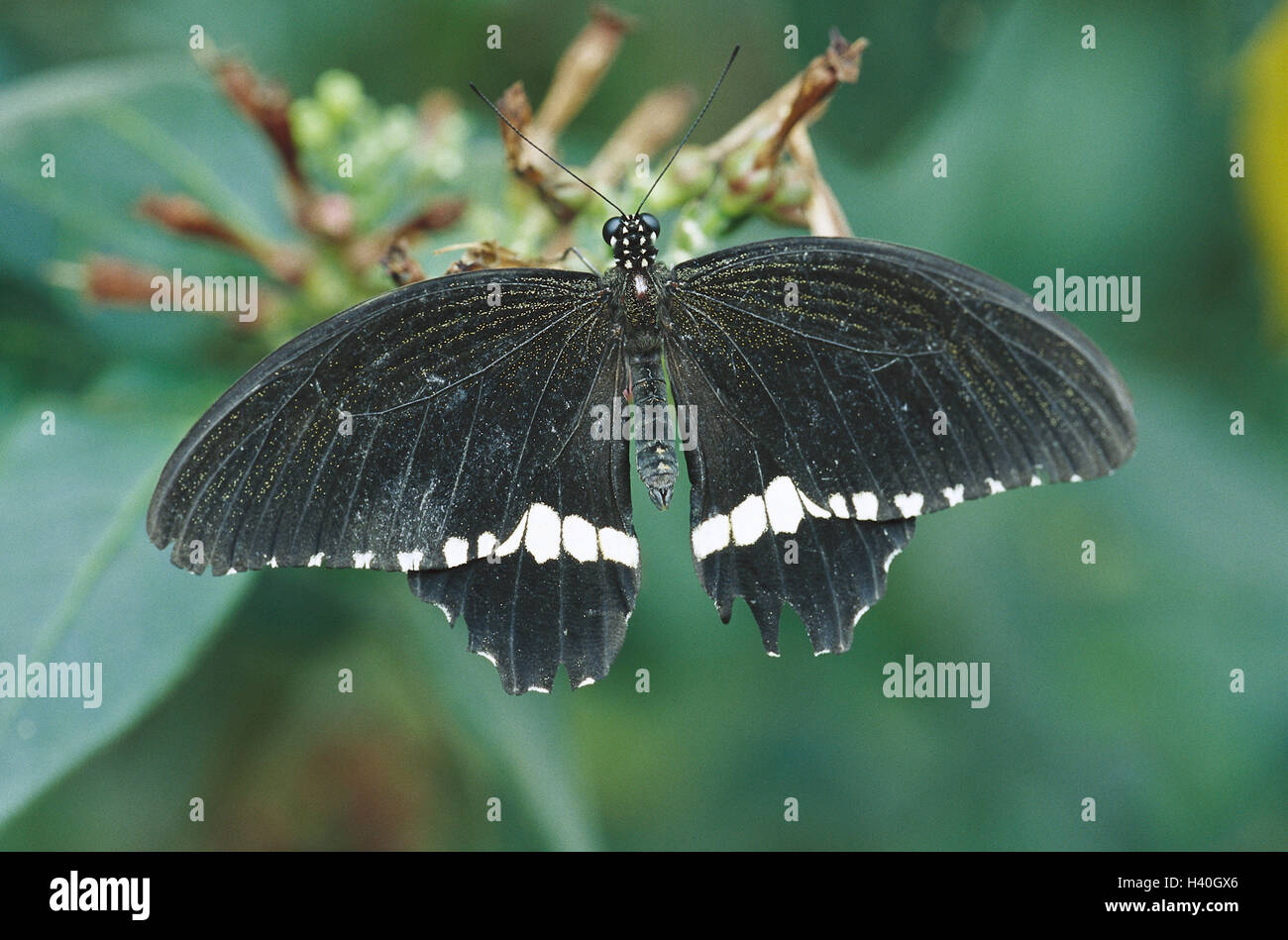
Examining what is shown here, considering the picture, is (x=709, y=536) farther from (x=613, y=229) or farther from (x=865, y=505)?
(x=613, y=229)

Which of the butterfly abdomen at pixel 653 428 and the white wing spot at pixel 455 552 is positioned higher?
the butterfly abdomen at pixel 653 428

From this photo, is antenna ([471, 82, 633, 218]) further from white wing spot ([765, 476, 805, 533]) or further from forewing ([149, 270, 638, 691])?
white wing spot ([765, 476, 805, 533])

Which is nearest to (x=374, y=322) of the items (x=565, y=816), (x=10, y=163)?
(x=10, y=163)

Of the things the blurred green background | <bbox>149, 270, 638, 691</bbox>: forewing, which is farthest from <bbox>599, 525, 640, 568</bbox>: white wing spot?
the blurred green background

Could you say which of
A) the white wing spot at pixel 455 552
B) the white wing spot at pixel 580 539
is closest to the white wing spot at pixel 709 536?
the white wing spot at pixel 580 539

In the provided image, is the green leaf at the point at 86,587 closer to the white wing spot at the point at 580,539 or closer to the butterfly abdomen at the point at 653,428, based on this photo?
the white wing spot at the point at 580,539

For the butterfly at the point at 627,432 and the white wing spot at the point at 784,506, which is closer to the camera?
the butterfly at the point at 627,432
